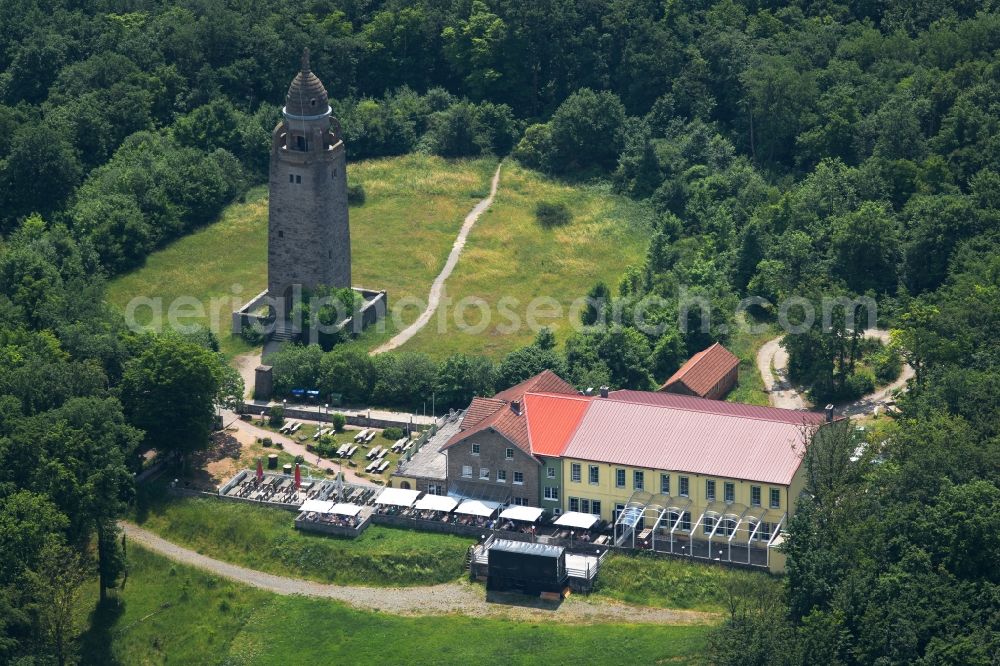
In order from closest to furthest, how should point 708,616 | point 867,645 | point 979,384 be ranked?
1. point 867,645
2. point 708,616
3. point 979,384

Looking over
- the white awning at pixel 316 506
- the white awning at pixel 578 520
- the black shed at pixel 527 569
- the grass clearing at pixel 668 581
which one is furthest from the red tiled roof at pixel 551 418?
the white awning at pixel 316 506

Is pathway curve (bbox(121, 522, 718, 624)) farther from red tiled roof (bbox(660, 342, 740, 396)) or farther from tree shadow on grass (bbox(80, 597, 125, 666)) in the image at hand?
red tiled roof (bbox(660, 342, 740, 396))

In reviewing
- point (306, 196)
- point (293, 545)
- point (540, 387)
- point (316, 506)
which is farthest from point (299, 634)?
point (306, 196)

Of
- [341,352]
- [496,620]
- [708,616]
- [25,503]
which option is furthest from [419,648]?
[341,352]

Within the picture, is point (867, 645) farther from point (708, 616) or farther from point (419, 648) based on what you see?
point (419, 648)

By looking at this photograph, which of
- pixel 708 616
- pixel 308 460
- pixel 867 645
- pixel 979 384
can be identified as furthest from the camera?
pixel 308 460

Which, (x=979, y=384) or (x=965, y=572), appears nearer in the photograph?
(x=965, y=572)

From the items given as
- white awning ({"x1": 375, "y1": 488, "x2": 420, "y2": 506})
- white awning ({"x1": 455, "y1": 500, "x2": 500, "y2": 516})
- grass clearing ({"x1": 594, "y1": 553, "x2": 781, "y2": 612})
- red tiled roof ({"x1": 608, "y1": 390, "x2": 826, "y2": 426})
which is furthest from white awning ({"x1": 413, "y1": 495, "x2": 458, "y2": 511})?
red tiled roof ({"x1": 608, "y1": 390, "x2": 826, "y2": 426})
